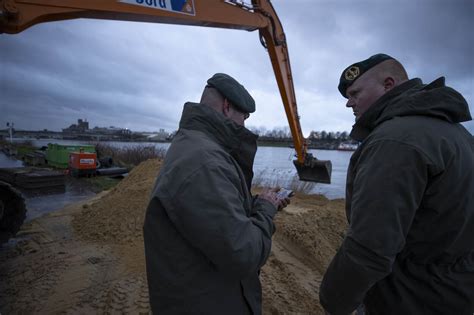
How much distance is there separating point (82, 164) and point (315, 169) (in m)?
12.0

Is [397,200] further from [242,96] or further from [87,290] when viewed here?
[87,290]

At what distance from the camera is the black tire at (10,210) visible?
574cm

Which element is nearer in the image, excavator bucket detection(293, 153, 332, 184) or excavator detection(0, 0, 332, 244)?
excavator detection(0, 0, 332, 244)

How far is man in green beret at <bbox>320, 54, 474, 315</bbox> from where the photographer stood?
1.37 metres

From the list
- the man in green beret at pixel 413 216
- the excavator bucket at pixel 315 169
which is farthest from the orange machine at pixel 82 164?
the man in green beret at pixel 413 216

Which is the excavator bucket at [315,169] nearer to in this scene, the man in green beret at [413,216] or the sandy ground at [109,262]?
the sandy ground at [109,262]

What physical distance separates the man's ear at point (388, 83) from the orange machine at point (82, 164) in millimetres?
15645

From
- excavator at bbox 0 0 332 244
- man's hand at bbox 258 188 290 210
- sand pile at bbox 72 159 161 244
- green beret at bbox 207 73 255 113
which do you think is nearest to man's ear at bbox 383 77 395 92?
green beret at bbox 207 73 255 113

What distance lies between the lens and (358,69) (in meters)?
1.86

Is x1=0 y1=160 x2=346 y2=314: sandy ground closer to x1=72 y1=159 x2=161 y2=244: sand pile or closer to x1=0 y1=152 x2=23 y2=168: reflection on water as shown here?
x1=72 y1=159 x2=161 y2=244: sand pile

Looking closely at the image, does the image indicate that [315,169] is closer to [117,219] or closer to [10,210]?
[117,219]

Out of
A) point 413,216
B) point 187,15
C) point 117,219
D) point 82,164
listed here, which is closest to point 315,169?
point 117,219

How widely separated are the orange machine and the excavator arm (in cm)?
1156

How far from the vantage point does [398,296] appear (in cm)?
154
